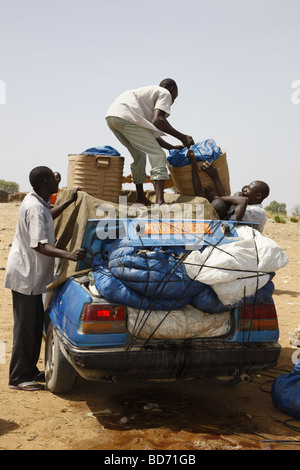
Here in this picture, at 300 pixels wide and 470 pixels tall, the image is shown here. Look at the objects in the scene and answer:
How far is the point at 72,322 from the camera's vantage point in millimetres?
3975

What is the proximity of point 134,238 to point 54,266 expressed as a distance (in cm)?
132

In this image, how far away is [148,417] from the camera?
4.23 m

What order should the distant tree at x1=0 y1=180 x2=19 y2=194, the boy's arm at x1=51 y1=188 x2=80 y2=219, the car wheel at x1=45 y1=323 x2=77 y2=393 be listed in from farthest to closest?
the distant tree at x1=0 y1=180 x2=19 y2=194
the boy's arm at x1=51 y1=188 x2=80 y2=219
the car wheel at x1=45 y1=323 x2=77 y2=393

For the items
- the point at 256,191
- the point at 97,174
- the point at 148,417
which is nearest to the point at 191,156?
the point at 256,191

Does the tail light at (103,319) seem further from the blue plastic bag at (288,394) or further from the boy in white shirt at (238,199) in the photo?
the boy in white shirt at (238,199)

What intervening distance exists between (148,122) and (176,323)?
9.65 ft

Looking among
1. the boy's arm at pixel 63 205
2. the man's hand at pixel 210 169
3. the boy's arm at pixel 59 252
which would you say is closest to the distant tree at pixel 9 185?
the man's hand at pixel 210 169

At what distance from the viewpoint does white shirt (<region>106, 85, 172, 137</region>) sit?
6.02 metres

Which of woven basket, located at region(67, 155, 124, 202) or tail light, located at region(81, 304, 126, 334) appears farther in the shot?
woven basket, located at region(67, 155, 124, 202)

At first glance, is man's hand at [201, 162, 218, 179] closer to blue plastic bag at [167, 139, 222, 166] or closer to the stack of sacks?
blue plastic bag at [167, 139, 222, 166]

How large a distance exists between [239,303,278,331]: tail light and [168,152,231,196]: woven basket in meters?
2.27

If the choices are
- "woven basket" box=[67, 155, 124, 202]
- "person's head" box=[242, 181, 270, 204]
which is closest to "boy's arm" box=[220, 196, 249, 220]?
"person's head" box=[242, 181, 270, 204]

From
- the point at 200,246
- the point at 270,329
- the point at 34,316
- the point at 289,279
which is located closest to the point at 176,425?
the point at 270,329
